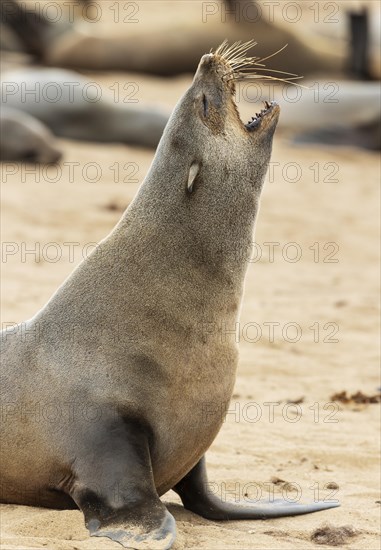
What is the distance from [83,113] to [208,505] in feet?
33.8

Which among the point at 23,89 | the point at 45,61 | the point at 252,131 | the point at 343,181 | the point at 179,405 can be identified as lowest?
the point at 179,405

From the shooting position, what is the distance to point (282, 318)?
8133mm

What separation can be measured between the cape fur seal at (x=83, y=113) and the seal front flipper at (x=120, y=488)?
10.4 metres

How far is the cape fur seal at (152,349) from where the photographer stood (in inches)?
158

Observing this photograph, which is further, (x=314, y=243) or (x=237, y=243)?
(x=314, y=243)

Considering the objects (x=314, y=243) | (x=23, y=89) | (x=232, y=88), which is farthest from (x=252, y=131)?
(x=23, y=89)

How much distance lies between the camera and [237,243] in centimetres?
451

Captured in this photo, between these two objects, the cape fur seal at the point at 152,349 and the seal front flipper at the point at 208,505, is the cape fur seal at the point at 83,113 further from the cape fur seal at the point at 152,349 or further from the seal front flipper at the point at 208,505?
the seal front flipper at the point at 208,505

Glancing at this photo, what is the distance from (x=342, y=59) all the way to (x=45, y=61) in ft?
17.6

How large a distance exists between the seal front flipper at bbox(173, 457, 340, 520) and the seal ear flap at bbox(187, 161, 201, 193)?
107 centimetres

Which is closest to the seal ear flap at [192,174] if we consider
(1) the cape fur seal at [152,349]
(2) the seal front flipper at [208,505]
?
(1) the cape fur seal at [152,349]

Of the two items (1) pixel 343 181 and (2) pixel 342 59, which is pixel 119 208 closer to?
(1) pixel 343 181

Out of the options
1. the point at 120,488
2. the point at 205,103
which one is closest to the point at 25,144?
the point at 205,103

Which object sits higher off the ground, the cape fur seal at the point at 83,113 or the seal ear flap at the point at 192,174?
the cape fur seal at the point at 83,113
